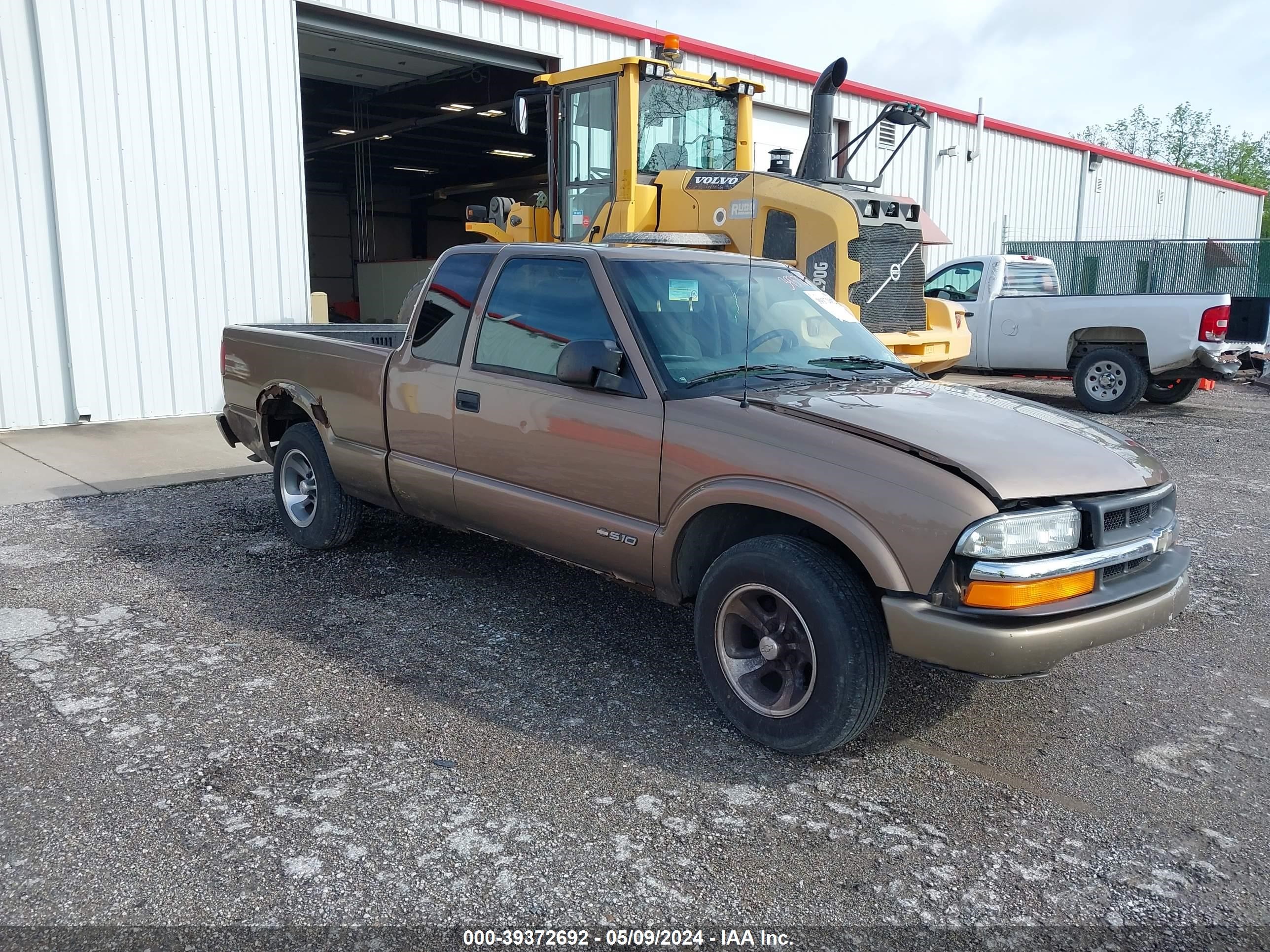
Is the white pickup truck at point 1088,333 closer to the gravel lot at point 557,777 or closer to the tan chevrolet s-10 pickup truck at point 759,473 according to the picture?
the gravel lot at point 557,777

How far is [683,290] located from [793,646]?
1.73 m

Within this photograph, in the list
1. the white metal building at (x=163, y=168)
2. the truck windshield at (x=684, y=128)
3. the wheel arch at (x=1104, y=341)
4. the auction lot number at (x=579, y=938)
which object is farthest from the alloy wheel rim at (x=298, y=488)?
the wheel arch at (x=1104, y=341)

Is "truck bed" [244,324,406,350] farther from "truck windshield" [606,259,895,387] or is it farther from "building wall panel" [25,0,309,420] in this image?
"building wall panel" [25,0,309,420]

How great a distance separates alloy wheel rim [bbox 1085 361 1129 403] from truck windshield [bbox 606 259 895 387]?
9.20 meters

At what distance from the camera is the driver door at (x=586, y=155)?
1066 centimetres

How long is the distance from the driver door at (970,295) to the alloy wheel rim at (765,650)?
10973mm

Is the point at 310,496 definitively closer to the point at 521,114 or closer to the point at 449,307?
the point at 449,307

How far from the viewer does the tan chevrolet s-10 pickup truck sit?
3.30 metres

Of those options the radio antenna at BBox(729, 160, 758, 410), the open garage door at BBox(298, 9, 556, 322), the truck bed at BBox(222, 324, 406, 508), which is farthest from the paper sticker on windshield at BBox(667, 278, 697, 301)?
the open garage door at BBox(298, 9, 556, 322)

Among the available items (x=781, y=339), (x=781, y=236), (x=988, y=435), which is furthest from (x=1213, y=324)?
(x=988, y=435)

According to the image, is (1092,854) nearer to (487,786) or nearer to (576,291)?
(487,786)

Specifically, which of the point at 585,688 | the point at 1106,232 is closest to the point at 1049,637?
the point at 585,688

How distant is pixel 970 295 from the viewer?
1410cm

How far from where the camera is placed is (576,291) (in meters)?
4.59
